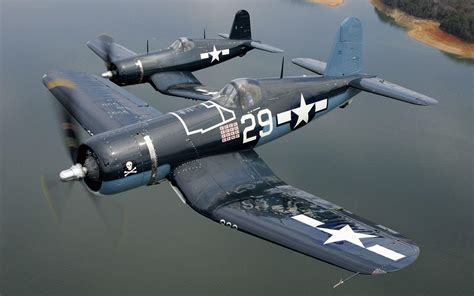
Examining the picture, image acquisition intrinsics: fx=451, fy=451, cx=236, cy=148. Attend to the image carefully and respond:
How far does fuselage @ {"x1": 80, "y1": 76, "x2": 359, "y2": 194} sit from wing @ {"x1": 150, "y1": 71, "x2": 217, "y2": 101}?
18.0 feet

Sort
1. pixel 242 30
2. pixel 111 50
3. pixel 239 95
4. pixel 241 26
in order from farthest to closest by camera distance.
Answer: pixel 242 30
pixel 241 26
pixel 111 50
pixel 239 95

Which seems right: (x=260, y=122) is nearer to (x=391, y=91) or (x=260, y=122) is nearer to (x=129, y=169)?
(x=129, y=169)

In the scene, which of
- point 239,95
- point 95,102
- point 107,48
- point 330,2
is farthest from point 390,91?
point 330,2

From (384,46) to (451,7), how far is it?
11.8 metres

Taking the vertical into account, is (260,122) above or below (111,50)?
below

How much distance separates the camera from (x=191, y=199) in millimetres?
9539

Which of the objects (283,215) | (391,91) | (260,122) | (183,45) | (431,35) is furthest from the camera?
(431,35)

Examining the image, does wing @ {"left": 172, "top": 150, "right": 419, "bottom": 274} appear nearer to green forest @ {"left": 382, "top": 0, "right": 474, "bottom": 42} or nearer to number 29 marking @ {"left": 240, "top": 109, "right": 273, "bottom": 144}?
number 29 marking @ {"left": 240, "top": 109, "right": 273, "bottom": 144}

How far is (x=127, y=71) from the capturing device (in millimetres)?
17734

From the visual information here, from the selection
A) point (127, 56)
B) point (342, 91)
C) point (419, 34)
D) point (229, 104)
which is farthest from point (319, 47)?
point (229, 104)

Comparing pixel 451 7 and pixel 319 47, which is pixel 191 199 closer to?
pixel 319 47

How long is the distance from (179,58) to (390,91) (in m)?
9.29

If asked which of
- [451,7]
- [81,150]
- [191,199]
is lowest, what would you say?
[191,199]

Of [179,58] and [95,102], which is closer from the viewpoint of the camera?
[95,102]
